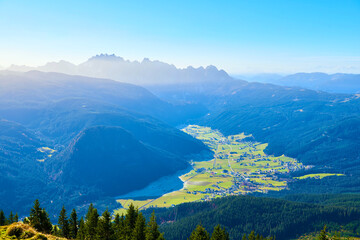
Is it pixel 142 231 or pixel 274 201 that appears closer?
pixel 142 231

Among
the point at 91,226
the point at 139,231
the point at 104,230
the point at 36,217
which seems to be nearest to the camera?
the point at 104,230

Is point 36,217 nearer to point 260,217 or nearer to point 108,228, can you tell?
point 108,228

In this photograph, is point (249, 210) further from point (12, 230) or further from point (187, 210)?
point (12, 230)

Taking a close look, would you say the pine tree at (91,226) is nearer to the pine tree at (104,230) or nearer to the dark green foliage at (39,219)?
the pine tree at (104,230)

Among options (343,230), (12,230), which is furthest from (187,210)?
(12,230)

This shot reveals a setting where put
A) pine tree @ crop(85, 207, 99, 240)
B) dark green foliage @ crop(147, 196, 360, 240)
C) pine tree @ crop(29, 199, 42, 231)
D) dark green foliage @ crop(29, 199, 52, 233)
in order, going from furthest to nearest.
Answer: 1. dark green foliage @ crop(147, 196, 360, 240)
2. pine tree @ crop(85, 207, 99, 240)
3. dark green foliage @ crop(29, 199, 52, 233)
4. pine tree @ crop(29, 199, 42, 231)

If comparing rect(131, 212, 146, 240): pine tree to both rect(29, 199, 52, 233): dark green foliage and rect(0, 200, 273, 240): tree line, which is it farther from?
rect(29, 199, 52, 233): dark green foliage

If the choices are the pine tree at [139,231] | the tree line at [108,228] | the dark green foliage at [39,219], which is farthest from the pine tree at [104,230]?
the dark green foliage at [39,219]

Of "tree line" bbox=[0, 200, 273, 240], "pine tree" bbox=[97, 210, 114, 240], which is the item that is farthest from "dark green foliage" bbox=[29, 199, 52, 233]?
"pine tree" bbox=[97, 210, 114, 240]

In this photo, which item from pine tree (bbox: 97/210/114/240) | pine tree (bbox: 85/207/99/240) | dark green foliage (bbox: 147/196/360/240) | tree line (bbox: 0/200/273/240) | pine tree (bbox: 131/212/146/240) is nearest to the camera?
pine tree (bbox: 97/210/114/240)

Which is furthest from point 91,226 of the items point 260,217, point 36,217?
point 260,217

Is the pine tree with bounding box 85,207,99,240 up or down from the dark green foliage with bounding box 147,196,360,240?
up
